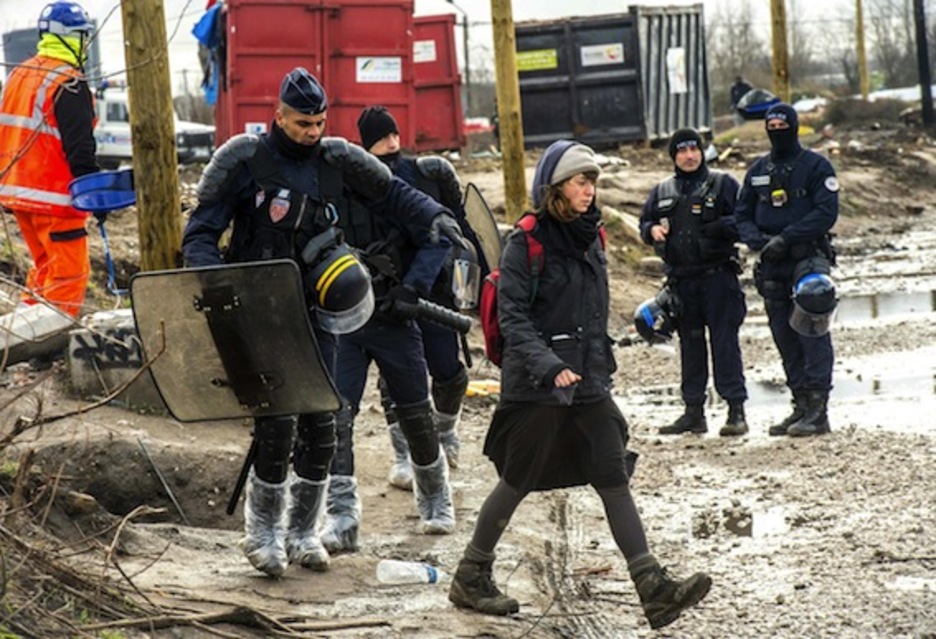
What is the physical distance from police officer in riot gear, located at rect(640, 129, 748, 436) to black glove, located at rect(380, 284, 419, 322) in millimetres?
3721

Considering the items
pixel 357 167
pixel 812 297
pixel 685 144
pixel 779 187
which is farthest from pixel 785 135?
pixel 357 167

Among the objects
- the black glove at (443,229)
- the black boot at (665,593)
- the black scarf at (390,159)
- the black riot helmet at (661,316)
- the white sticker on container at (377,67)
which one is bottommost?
the black boot at (665,593)

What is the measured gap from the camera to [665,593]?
659 cm

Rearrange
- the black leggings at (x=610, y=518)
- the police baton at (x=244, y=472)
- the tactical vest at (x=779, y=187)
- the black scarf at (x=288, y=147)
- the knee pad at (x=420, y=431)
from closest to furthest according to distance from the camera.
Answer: the black leggings at (x=610, y=518) → the black scarf at (x=288, y=147) → the police baton at (x=244, y=472) → the knee pad at (x=420, y=431) → the tactical vest at (x=779, y=187)

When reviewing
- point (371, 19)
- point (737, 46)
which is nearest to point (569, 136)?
point (371, 19)

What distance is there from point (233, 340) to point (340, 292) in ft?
1.53

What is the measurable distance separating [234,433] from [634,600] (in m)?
3.54

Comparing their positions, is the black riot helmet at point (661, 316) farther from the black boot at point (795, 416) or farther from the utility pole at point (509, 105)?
the utility pole at point (509, 105)

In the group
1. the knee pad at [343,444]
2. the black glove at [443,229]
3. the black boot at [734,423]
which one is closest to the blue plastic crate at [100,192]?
the knee pad at [343,444]

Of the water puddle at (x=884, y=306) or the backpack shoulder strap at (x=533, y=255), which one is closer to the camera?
the backpack shoulder strap at (x=533, y=255)

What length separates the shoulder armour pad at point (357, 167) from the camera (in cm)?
744

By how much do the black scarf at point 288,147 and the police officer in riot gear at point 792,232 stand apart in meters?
4.55

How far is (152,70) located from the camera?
9375mm

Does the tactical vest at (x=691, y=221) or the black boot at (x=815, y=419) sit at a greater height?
the tactical vest at (x=691, y=221)
